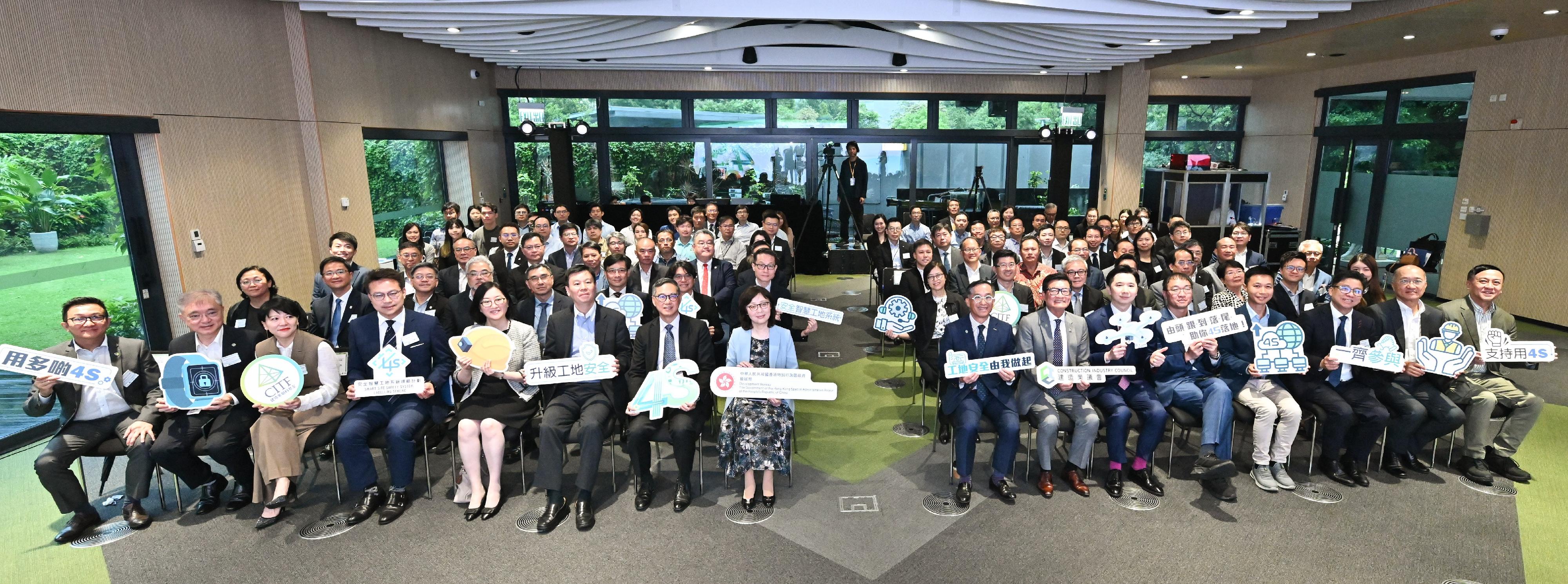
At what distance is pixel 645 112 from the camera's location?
13039 mm

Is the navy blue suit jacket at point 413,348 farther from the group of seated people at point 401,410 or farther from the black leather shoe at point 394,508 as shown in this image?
the black leather shoe at point 394,508

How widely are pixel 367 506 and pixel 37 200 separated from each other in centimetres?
355

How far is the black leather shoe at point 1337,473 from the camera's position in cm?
459

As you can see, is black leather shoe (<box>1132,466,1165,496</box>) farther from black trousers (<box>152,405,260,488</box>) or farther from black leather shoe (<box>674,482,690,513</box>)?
black trousers (<box>152,405,260,488</box>)

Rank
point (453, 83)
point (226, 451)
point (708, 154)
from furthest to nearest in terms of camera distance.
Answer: point (708, 154) < point (453, 83) < point (226, 451)

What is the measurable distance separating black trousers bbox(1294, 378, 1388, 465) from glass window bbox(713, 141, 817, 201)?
966cm

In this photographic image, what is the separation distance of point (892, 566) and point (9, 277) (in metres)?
6.14

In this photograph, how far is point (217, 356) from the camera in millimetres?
4273

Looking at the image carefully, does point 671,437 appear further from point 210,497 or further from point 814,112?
point 814,112

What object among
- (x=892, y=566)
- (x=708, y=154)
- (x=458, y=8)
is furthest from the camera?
(x=708, y=154)

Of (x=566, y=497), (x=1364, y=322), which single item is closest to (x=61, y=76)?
(x=566, y=497)

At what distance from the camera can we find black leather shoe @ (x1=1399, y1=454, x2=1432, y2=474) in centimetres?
474

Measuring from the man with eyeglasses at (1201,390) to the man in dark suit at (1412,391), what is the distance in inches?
43.3

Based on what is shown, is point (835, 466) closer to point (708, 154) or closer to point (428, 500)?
point (428, 500)
